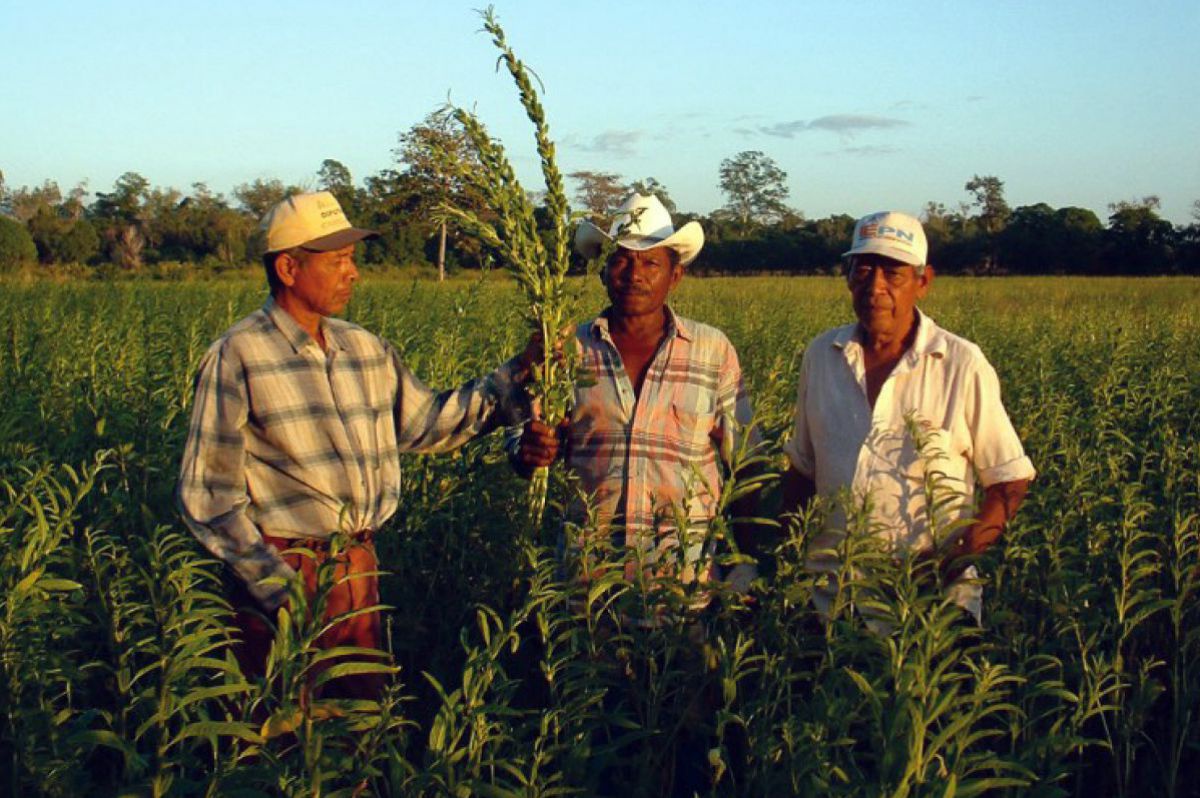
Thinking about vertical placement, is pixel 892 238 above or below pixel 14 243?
below

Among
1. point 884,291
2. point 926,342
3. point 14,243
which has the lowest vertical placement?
point 926,342

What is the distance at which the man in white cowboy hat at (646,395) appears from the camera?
11.3 ft

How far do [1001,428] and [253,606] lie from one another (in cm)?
213

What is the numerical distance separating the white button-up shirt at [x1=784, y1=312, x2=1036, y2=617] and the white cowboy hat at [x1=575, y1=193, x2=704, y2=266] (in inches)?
26.6

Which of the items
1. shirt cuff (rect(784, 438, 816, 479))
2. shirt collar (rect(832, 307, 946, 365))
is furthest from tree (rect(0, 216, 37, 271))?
shirt collar (rect(832, 307, 946, 365))

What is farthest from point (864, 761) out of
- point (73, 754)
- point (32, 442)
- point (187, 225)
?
point (187, 225)

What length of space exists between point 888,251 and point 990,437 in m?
0.60

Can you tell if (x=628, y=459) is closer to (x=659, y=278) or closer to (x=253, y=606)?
(x=659, y=278)

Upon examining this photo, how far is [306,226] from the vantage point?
308 centimetres

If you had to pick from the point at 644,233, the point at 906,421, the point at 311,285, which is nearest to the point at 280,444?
the point at 311,285

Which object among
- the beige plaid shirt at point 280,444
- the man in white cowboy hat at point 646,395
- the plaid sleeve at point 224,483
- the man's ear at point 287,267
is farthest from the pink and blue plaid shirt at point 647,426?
the plaid sleeve at point 224,483

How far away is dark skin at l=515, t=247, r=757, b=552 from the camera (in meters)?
3.50

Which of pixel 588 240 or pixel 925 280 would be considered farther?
pixel 588 240

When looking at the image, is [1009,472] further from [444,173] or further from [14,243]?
[14,243]
